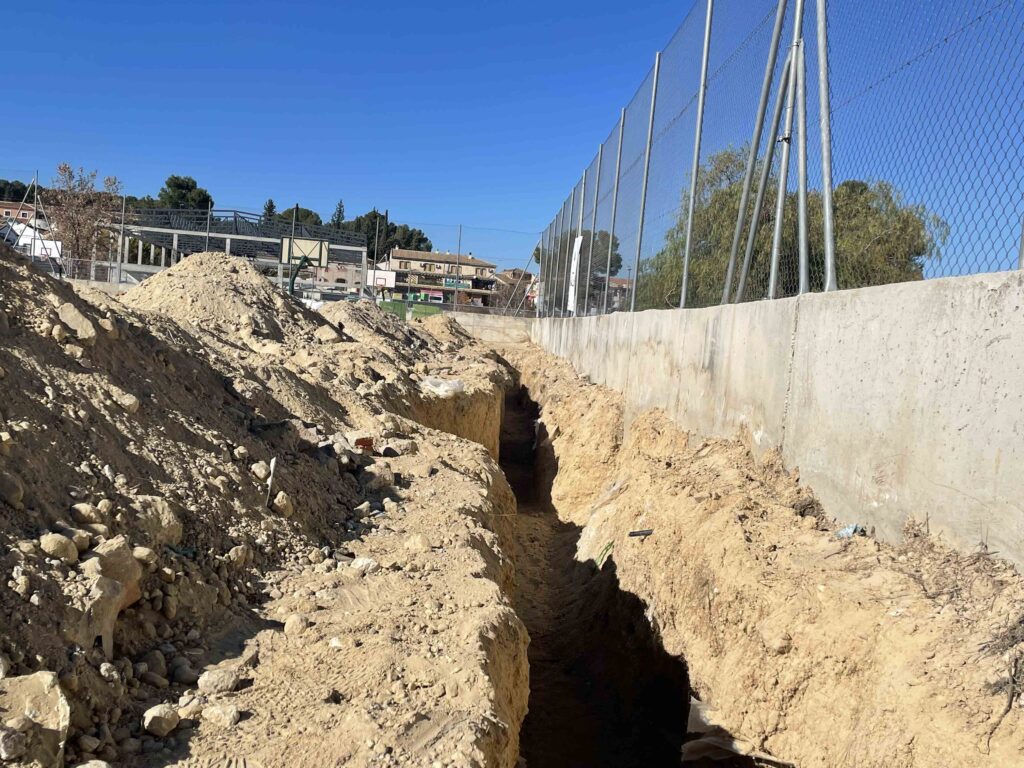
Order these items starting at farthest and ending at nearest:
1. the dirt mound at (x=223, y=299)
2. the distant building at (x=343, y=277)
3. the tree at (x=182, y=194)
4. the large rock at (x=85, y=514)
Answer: the tree at (x=182, y=194)
the distant building at (x=343, y=277)
the dirt mound at (x=223, y=299)
the large rock at (x=85, y=514)

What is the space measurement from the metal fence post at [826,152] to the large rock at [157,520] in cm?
389

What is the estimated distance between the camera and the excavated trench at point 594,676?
527 cm

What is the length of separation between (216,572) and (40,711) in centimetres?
142

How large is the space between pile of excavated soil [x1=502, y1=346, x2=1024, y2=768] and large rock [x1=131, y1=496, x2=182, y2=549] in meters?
2.95

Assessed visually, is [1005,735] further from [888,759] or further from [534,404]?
[534,404]

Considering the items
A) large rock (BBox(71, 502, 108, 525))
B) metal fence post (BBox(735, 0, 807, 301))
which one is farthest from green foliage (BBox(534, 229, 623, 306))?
large rock (BBox(71, 502, 108, 525))

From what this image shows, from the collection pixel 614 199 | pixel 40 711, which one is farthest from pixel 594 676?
pixel 614 199

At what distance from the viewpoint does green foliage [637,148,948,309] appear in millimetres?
4340

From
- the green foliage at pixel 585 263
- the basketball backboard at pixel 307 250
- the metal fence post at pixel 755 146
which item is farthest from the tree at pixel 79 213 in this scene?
the metal fence post at pixel 755 146

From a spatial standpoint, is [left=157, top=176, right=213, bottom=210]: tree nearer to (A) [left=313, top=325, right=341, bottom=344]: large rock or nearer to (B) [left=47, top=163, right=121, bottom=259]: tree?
(B) [left=47, top=163, right=121, bottom=259]: tree

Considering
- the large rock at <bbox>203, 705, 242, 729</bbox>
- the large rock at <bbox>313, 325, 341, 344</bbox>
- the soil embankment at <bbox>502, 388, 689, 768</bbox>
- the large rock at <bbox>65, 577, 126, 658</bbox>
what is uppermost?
the large rock at <bbox>313, 325, 341, 344</bbox>

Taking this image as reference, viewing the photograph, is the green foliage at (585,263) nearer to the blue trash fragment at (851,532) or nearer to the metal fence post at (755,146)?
the metal fence post at (755,146)

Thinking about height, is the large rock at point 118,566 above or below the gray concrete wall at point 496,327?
below

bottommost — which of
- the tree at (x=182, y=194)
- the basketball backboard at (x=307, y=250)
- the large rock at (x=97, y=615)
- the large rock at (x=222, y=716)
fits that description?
the large rock at (x=222, y=716)
